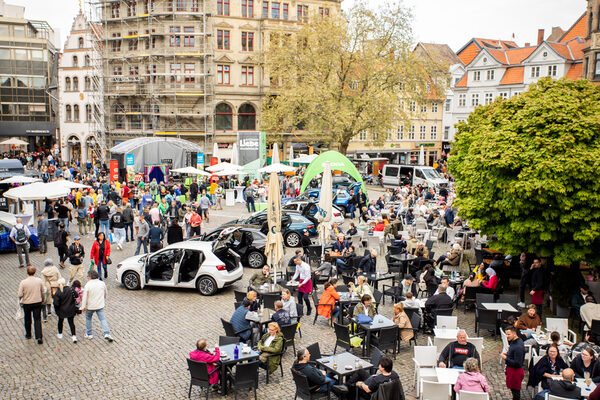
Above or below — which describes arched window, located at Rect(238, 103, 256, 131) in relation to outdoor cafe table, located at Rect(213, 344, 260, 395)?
above

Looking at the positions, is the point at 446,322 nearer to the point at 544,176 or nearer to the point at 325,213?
the point at 544,176

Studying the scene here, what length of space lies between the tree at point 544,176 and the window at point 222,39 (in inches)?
1691

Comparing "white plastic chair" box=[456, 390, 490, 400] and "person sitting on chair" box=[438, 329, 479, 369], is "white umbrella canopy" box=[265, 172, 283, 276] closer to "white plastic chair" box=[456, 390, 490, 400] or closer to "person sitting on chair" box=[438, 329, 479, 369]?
"person sitting on chair" box=[438, 329, 479, 369]

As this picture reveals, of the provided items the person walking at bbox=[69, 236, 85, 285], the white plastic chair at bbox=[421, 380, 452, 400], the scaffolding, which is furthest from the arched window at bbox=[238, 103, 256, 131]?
the white plastic chair at bbox=[421, 380, 452, 400]

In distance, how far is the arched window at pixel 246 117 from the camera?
54.8 meters

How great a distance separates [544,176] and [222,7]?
46.5 m

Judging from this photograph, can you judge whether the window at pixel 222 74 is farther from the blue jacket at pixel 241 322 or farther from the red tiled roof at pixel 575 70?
the blue jacket at pixel 241 322

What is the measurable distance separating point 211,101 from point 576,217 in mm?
44886

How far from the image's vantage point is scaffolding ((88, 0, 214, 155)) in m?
50.9

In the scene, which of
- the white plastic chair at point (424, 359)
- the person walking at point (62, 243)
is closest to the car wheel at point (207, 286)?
the person walking at point (62, 243)

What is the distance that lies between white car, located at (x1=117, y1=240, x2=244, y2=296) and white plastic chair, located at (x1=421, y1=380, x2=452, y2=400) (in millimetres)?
7584

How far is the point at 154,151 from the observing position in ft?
130

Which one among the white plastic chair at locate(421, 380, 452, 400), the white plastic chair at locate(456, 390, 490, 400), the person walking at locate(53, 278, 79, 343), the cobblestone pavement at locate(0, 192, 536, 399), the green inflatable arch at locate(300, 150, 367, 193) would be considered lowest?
the cobblestone pavement at locate(0, 192, 536, 399)

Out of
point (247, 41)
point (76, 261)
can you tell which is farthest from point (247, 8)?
point (76, 261)
